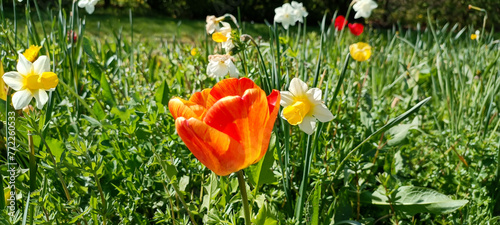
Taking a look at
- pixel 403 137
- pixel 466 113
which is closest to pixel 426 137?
pixel 403 137

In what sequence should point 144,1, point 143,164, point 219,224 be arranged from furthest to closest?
point 144,1, point 143,164, point 219,224

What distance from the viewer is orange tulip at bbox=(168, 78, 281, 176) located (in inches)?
24.6

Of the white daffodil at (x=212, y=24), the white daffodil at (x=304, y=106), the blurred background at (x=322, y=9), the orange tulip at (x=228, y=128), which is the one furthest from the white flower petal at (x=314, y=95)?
the blurred background at (x=322, y=9)

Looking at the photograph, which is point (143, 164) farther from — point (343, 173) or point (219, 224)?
point (343, 173)

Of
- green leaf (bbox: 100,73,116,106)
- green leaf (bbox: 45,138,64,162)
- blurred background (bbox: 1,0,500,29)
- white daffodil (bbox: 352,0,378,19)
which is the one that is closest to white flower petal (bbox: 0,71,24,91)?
green leaf (bbox: 45,138,64,162)

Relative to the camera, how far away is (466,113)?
6.07ft

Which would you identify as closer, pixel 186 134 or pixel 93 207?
pixel 186 134

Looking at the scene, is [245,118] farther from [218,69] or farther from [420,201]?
[420,201]

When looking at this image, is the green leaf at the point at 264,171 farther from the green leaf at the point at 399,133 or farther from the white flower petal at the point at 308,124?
the green leaf at the point at 399,133

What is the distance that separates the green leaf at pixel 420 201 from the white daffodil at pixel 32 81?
86cm

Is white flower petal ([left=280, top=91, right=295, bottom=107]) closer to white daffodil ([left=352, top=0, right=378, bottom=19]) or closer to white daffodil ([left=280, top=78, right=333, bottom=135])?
white daffodil ([left=280, top=78, right=333, bottom=135])

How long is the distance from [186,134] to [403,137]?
0.94 metres

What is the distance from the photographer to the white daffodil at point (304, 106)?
0.78 metres

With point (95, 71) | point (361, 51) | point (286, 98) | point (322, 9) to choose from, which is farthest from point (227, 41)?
point (322, 9)
